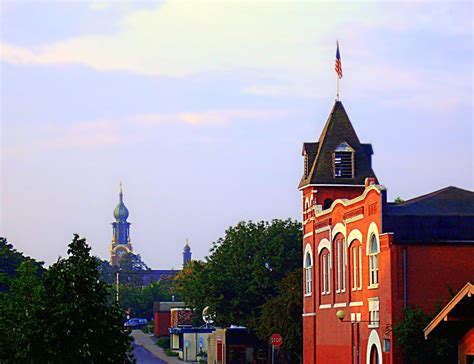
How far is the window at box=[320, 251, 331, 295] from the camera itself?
58.3 metres

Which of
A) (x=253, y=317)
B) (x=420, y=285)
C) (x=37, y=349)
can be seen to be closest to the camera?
(x=37, y=349)

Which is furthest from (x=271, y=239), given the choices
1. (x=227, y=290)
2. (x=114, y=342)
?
(x=114, y=342)

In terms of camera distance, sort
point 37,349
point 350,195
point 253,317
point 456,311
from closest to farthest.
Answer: point 456,311 < point 37,349 < point 350,195 < point 253,317

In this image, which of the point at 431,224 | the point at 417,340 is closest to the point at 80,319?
the point at 417,340

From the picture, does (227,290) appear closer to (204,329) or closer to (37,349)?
(204,329)

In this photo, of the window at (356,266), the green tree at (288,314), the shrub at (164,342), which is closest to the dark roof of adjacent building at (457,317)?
the window at (356,266)

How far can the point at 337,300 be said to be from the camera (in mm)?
56625

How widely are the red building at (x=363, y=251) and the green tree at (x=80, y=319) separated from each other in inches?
623

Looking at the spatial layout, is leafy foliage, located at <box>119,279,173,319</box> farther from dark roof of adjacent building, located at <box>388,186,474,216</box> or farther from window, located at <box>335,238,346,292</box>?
dark roof of adjacent building, located at <box>388,186,474,216</box>

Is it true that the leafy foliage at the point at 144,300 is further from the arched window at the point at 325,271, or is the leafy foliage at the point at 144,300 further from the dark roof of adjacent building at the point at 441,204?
the dark roof of adjacent building at the point at 441,204

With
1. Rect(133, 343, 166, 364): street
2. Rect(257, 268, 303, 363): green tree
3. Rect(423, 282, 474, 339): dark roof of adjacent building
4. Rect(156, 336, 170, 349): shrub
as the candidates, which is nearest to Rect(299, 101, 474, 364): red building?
Rect(257, 268, 303, 363): green tree

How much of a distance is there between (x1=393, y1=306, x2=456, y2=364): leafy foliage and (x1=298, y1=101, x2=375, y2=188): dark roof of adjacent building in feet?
55.5

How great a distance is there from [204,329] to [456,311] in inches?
3087

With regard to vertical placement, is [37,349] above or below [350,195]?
below
